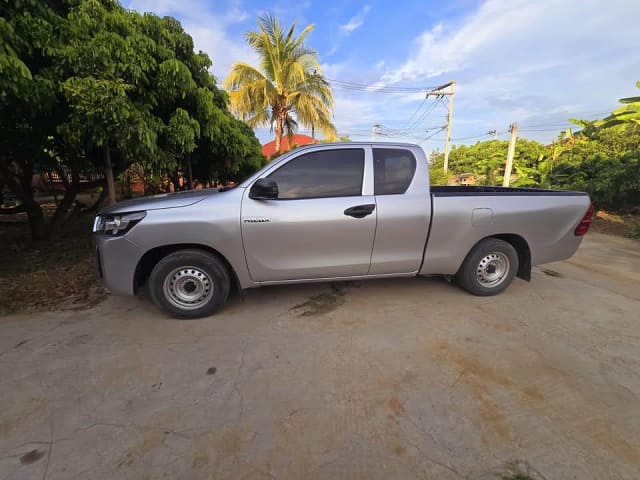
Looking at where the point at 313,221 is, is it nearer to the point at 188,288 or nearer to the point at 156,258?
the point at 188,288

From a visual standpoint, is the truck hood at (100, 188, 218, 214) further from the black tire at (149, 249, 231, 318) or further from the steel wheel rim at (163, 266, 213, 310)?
the steel wheel rim at (163, 266, 213, 310)

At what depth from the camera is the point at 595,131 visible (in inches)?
459

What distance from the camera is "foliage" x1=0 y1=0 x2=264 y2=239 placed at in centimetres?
340

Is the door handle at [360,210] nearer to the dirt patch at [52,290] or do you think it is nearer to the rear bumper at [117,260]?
the rear bumper at [117,260]

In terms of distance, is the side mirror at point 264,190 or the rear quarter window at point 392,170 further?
the rear quarter window at point 392,170

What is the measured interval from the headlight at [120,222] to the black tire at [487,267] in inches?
138

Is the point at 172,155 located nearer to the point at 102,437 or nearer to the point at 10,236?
the point at 102,437

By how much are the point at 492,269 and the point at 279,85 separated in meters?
13.1

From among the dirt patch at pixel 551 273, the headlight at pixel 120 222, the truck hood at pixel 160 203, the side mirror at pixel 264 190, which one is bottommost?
the dirt patch at pixel 551 273

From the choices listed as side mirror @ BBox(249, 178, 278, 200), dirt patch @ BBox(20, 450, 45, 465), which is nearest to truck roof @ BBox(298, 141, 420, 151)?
side mirror @ BBox(249, 178, 278, 200)

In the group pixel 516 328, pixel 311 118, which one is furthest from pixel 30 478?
pixel 311 118

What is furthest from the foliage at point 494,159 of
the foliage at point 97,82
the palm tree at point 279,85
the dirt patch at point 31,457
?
the dirt patch at point 31,457

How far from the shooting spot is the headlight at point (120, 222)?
2.82 metres

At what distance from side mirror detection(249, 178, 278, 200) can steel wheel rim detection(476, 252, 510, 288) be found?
2.50 meters
